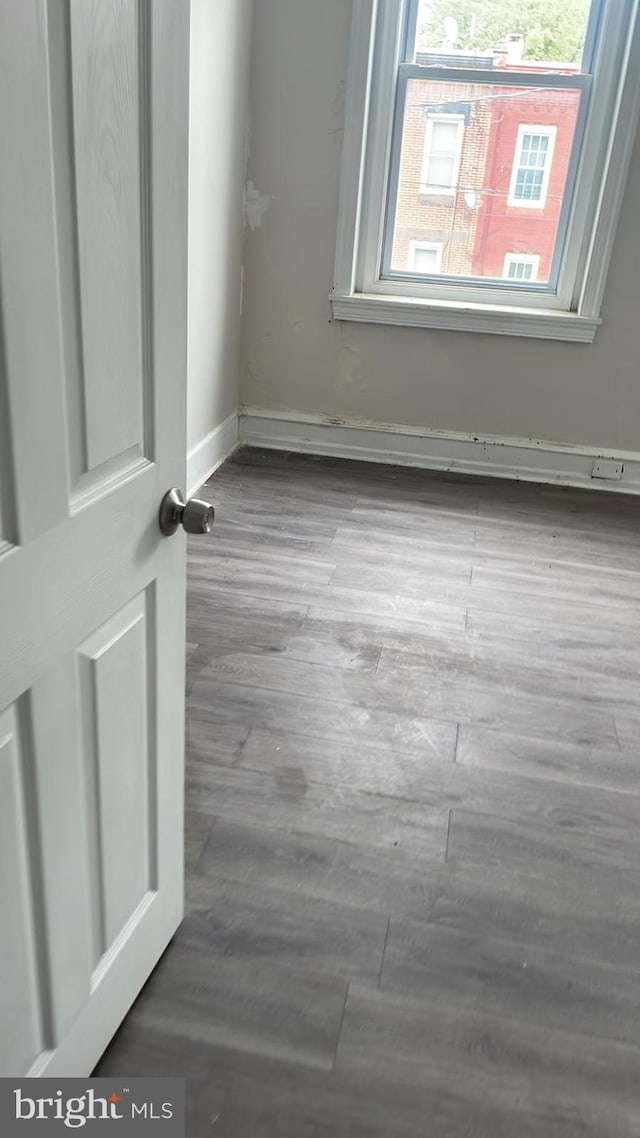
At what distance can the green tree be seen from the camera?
3318 mm

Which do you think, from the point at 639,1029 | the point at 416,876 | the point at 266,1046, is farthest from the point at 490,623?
the point at 266,1046

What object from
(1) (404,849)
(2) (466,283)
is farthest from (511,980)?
(2) (466,283)

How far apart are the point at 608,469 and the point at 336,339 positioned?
4.26 ft

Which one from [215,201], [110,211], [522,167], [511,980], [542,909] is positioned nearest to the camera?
[110,211]

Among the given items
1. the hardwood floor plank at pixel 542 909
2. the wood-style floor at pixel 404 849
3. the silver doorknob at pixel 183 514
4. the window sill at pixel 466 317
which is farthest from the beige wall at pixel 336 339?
the silver doorknob at pixel 183 514

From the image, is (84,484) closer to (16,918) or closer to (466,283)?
(16,918)

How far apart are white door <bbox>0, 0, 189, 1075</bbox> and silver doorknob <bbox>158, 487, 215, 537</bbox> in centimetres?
2

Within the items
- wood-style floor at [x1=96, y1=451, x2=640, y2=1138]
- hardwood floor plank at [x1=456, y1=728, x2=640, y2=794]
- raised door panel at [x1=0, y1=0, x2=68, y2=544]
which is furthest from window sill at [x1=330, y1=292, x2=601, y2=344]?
raised door panel at [x1=0, y1=0, x2=68, y2=544]

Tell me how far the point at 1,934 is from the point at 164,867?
0.46 metres

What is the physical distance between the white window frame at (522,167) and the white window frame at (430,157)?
0.23m

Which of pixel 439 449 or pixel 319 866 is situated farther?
pixel 439 449

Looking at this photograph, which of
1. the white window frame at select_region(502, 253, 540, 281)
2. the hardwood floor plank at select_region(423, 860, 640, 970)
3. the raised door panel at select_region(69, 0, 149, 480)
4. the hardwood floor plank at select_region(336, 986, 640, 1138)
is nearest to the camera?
the raised door panel at select_region(69, 0, 149, 480)

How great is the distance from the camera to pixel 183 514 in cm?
110

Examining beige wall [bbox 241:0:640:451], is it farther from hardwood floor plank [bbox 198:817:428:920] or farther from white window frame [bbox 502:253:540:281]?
hardwood floor plank [bbox 198:817:428:920]
